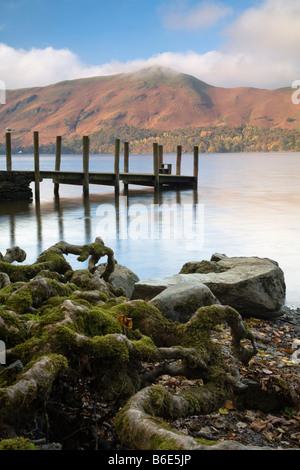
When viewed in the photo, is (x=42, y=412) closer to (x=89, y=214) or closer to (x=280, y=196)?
(x=89, y=214)

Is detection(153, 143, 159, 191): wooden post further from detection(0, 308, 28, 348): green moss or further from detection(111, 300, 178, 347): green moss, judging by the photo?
detection(0, 308, 28, 348): green moss

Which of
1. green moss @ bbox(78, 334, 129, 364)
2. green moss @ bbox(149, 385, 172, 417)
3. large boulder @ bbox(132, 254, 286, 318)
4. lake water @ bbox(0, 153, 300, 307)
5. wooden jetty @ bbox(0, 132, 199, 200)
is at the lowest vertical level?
lake water @ bbox(0, 153, 300, 307)

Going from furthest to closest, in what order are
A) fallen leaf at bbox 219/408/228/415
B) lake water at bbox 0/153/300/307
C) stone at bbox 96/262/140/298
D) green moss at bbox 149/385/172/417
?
lake water at bbox 0/153/300/307
stone at bbox 96/262/140/298
fallen leaf at bbox 219/408/228/415
green moss at bbox 149/385/172/417

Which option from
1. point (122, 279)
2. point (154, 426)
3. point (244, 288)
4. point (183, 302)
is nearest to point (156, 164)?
point (122, 279)

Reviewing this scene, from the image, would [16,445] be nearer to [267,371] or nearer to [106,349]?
[106,349]

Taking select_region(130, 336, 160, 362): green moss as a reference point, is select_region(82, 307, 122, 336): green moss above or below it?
above

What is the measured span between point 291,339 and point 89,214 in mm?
14432

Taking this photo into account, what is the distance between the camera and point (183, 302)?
4.85 m

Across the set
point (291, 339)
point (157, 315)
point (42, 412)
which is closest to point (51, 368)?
point (42, 412)

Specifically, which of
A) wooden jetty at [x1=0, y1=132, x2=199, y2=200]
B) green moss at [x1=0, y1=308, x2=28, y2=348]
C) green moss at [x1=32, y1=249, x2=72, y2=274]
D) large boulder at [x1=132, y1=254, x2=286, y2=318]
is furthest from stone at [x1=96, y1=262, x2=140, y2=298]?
wooden jetty at [x1=0, y1=132, x2=199, y2=200]

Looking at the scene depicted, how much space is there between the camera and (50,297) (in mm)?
4297

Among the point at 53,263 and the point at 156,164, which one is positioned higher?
the point at 156,164

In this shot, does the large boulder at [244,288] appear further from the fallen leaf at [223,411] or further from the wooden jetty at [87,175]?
the wooden jetty at [87,175]

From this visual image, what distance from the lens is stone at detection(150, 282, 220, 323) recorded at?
4805 millimetres
